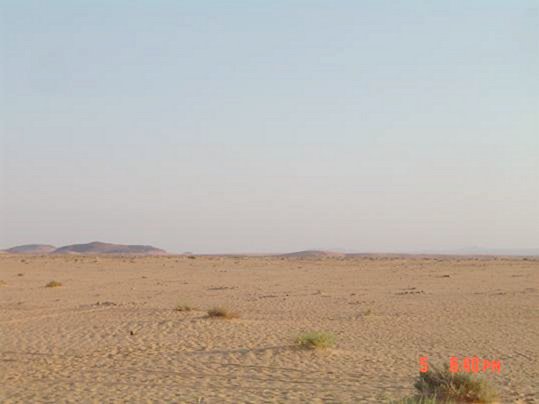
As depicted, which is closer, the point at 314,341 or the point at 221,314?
the point at 314,341

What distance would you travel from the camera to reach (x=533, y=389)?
39.7 ft

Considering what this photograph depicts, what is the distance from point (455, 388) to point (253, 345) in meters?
7.05

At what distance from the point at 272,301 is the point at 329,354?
42.7 feet

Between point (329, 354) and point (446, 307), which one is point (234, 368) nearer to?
point (329, 354)

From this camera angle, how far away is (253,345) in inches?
647
